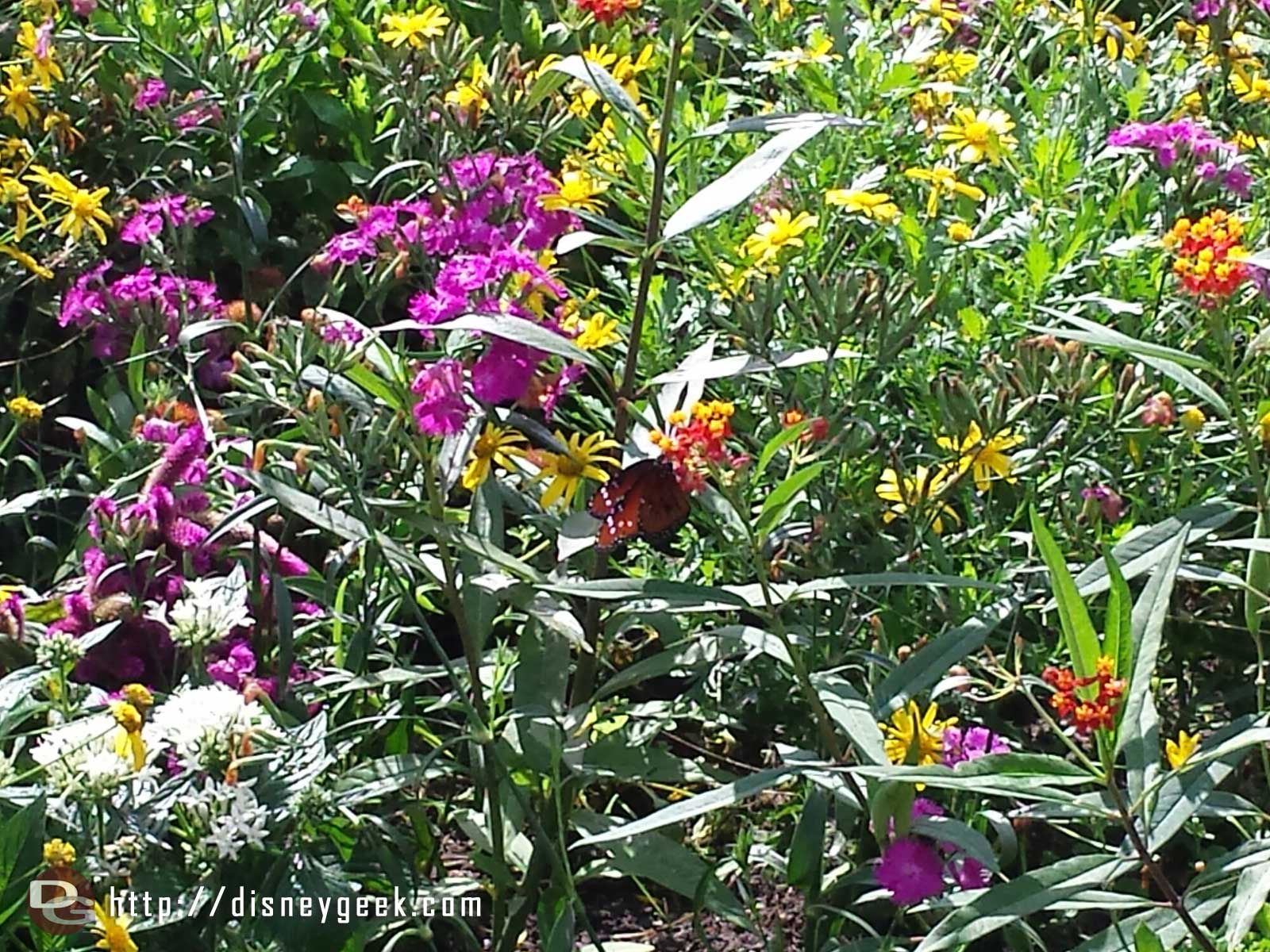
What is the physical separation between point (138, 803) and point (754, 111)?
Result: 5.85ft

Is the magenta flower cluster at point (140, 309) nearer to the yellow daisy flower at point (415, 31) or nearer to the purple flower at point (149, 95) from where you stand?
the purple flower at point (149, 95)

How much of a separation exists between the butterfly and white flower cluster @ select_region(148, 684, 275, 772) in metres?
0.35

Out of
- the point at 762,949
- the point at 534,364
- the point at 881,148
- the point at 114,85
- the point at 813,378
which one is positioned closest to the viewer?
the point at 534,364

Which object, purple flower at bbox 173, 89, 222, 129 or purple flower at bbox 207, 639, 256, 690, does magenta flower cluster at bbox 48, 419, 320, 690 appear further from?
purple flower at bbox 173, 89, 222, 129

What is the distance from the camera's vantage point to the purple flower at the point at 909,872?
1.51 meters

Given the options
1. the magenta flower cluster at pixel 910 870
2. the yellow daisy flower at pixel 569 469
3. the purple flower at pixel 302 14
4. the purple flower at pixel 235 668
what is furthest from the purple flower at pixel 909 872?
the purple flower at pixel 302 14

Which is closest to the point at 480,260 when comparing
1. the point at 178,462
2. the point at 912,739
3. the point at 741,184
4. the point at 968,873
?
the point at 741,184

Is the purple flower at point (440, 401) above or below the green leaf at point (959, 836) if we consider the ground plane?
above

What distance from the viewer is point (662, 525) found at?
1.54 metres

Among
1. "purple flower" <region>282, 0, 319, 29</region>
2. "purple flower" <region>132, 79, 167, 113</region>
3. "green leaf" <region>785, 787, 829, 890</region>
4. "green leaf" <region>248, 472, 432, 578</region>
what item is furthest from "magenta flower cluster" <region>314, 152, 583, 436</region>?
"purple flower" <region>282, 0, 319, 29</region>

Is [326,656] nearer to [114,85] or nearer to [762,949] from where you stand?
[762,949]

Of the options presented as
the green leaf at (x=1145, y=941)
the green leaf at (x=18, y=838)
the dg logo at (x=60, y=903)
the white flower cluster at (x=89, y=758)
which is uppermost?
the white flower cluster at (x=89, y=758)

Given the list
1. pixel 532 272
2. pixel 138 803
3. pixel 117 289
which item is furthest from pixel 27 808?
pixel 117 289

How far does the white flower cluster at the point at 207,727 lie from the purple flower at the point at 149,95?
4.11 feet
